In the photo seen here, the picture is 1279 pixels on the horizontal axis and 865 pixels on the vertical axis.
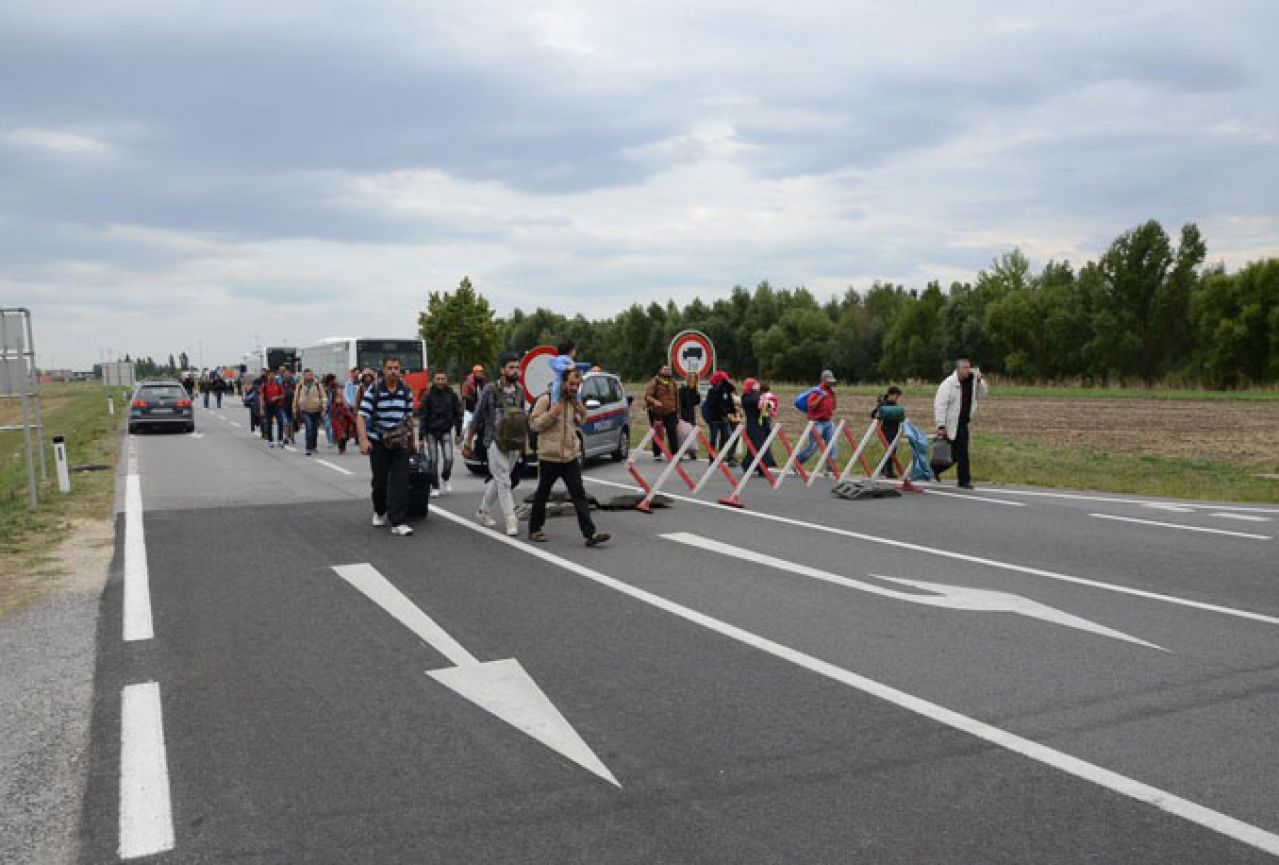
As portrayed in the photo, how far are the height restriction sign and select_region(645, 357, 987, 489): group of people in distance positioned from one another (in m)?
0.37

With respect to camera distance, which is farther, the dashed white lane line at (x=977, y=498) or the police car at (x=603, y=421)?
the police car at (x=603, y=421)

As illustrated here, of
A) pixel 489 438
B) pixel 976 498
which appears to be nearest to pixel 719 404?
pixel 976 498

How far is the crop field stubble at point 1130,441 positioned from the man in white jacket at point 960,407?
1711 mm

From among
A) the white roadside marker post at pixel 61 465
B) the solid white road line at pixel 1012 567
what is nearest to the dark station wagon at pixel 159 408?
the white roadside marker post at pixel 61 465

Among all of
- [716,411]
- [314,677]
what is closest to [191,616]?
[314,677]

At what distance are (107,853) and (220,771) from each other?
2.44ft

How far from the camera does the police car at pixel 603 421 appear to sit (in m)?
18.4

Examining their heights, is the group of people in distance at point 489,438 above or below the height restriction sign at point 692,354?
below

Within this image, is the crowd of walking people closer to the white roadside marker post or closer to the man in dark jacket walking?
the man in dark jacket walking

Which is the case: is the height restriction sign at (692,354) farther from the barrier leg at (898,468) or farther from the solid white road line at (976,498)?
the solid white road line at (976,498)

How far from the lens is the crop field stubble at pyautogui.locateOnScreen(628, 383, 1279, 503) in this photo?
17047mm

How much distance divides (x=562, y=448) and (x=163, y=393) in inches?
966

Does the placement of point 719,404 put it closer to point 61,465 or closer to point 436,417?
point 436,417

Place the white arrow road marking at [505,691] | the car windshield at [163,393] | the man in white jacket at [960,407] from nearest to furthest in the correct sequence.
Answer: the white arrow road marking at [505,691]
the man in white jacket at [960,407]
the car windshield at [163,393]
